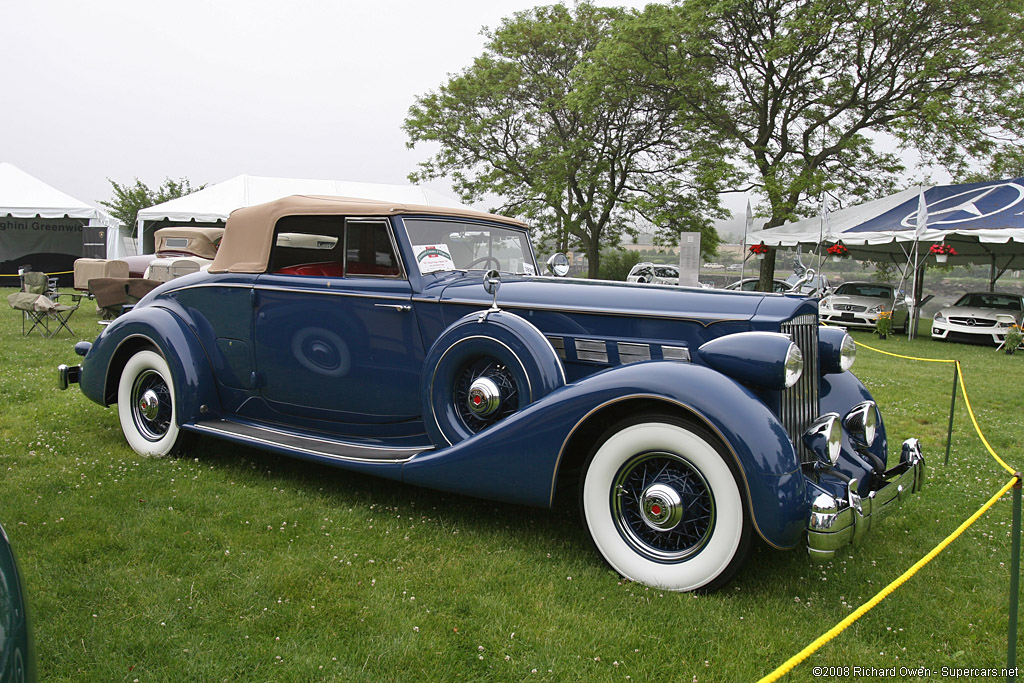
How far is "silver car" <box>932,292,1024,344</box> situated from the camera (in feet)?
50.0

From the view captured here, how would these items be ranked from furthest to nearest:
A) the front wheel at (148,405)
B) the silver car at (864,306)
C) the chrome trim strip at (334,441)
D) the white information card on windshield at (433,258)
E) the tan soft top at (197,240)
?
the silver car at (864,306) < the tan soft top at (197,240) < the front wheel at (148,405) < the white information card on windshield at (433,258) < the chrome trim strip at (334,441)

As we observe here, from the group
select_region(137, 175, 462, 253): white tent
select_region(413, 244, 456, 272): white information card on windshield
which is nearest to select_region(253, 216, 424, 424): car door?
select_region(413, 244, 456, 272): white information card on windshield

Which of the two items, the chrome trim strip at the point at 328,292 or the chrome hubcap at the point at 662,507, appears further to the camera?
the chrome trim strip at the point at 328,292

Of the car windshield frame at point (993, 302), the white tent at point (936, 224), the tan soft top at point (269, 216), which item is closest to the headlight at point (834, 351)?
the tan soft top at point (269, 216)

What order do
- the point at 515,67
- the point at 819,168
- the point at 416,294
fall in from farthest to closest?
the point at 515,67 < the point at 819,168 < the point at 416,294

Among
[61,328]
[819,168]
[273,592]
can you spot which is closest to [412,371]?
[273,592]

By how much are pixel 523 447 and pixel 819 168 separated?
21186 mm

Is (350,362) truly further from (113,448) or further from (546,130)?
(546,130)

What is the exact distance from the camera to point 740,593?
10.5ft

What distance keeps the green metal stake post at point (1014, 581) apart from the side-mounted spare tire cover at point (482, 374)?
6.39 feet

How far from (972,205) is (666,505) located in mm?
17104

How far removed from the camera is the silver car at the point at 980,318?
1525 centimetres

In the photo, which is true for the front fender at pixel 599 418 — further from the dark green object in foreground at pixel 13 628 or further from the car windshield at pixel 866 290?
the car windshield at pixel 866 290

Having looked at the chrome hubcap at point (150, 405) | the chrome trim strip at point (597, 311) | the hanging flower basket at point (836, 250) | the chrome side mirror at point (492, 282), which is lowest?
the chrome hubcap at point (150, 405)
